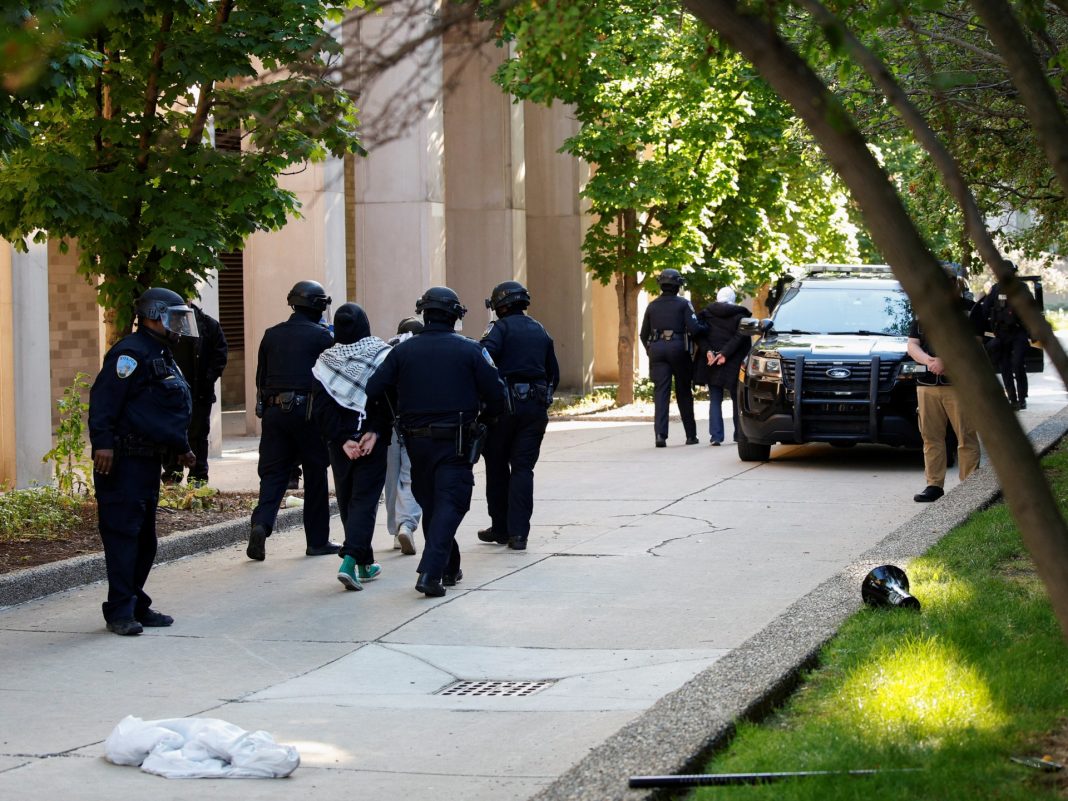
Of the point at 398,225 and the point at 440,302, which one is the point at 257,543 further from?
the point at 398,225

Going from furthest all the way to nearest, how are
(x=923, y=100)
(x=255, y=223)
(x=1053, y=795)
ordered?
(x=923, y=100), (x=255, y=223), (x=1053, y=795)

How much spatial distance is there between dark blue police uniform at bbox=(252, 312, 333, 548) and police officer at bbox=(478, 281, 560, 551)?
50.5 inches

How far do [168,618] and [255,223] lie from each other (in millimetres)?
5059

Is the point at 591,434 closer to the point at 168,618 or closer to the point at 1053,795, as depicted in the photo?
the point at 168,618

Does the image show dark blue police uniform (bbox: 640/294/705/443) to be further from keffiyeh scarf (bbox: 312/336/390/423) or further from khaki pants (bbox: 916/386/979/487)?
keffiyeh scarf (bbox: 312/336/390/423)

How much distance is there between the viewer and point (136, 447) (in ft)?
28.6

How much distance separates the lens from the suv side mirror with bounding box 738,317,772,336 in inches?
688

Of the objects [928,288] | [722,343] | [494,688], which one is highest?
[928,288]

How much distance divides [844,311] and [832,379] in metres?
1.67

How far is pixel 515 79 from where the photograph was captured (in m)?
22.2

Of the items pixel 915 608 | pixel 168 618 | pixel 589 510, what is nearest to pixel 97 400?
pixel 168 618

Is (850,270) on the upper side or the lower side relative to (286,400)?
upper

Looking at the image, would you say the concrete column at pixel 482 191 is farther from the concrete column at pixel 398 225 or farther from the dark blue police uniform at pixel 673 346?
the dark blue police uniform at pixel 673 346

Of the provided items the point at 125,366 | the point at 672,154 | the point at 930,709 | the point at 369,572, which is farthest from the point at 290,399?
the point at 672,154
